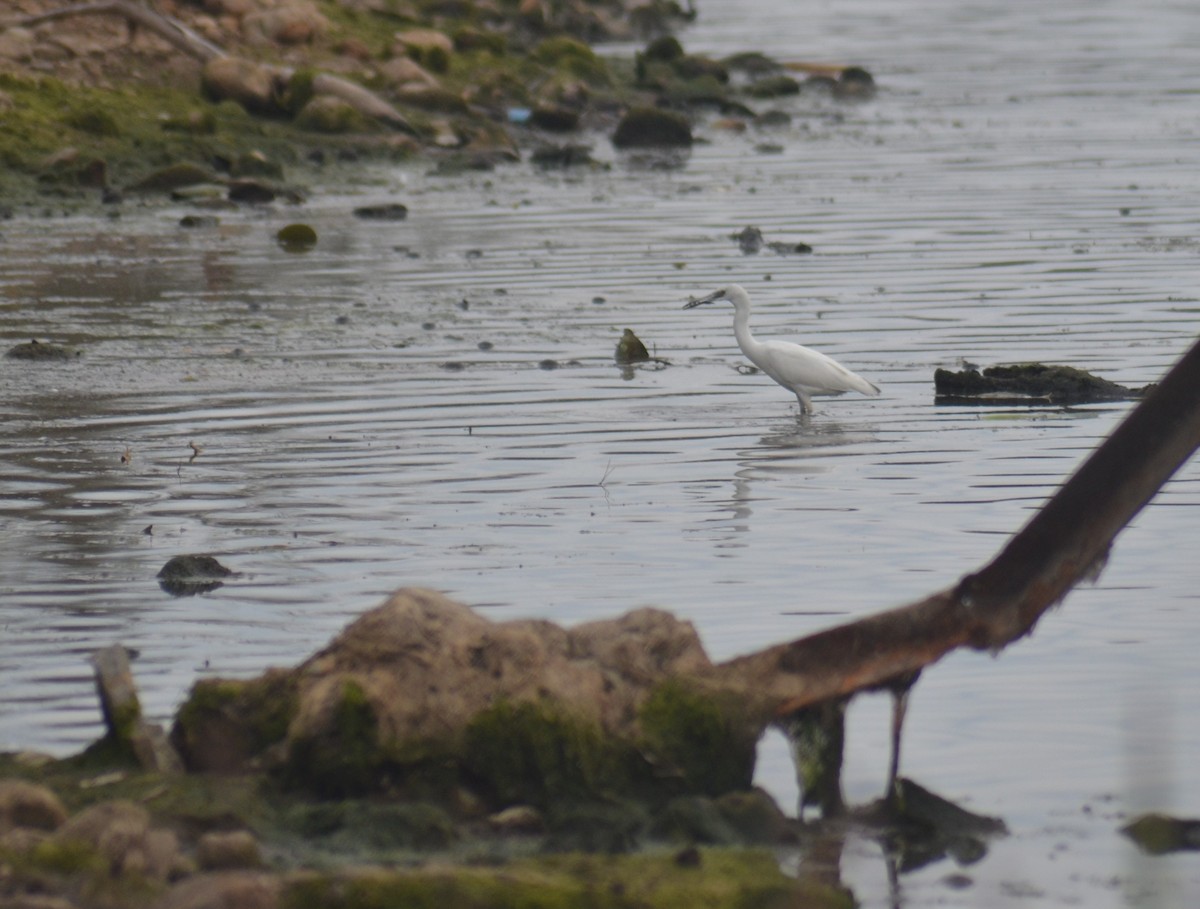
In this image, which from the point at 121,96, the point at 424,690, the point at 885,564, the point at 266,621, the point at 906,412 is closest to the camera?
the point at 424,690

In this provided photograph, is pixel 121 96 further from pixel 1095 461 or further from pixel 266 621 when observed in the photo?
pixel 1095 461

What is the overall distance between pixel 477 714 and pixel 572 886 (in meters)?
0.97

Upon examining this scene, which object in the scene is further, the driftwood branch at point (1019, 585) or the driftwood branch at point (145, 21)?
the driftwood branch at point (145, 21)

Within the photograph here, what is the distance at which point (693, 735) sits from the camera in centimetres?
643

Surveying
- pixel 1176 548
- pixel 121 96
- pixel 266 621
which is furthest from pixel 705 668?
pixel 121 96

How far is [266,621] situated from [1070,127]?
24.4 meters

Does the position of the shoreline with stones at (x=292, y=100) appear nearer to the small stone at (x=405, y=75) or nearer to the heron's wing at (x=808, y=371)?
the small stone at (x=405, y=75)

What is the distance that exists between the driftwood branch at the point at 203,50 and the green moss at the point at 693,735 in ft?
76.7

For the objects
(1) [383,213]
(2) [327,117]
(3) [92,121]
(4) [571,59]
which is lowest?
(1) [383,213]

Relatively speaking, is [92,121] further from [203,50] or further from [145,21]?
[203,50]

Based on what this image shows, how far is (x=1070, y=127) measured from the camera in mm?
31047

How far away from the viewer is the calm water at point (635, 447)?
762 centimetres

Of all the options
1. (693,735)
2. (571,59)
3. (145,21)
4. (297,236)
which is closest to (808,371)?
(693,735)

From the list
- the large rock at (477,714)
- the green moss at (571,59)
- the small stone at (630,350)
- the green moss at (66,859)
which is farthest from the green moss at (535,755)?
the green moss at (571,59)
